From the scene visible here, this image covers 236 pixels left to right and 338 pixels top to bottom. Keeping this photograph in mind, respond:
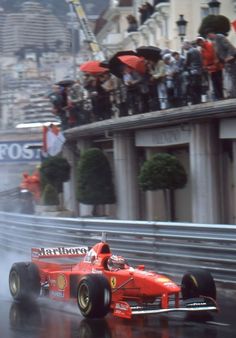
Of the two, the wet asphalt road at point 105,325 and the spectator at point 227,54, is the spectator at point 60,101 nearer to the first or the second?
the spectator at point 227,54

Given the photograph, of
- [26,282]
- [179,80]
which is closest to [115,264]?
[26,282]

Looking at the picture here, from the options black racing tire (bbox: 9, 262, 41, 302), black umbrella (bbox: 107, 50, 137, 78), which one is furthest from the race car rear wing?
black umbrella (bbox: 107, 50, 137, 78)

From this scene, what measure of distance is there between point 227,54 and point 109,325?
23.3 ft

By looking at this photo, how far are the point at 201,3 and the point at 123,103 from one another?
21219 millimetres

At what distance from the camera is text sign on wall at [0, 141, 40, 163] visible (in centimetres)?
3225

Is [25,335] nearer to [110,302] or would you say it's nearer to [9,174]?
[110,302]

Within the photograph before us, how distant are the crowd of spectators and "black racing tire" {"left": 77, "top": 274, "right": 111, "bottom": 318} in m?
6.54

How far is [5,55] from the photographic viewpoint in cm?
16588

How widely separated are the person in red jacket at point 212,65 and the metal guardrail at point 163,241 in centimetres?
345

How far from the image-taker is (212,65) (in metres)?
15.2

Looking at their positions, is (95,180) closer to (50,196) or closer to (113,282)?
(50,196)

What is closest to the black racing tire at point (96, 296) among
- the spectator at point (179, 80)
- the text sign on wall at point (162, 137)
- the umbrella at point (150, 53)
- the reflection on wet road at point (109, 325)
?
the reflection on wet road at point (109, 325)

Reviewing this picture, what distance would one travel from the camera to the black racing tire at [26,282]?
448 inches

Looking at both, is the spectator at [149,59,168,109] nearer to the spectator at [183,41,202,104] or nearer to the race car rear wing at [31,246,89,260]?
the spectator at [183,41,202,104]
